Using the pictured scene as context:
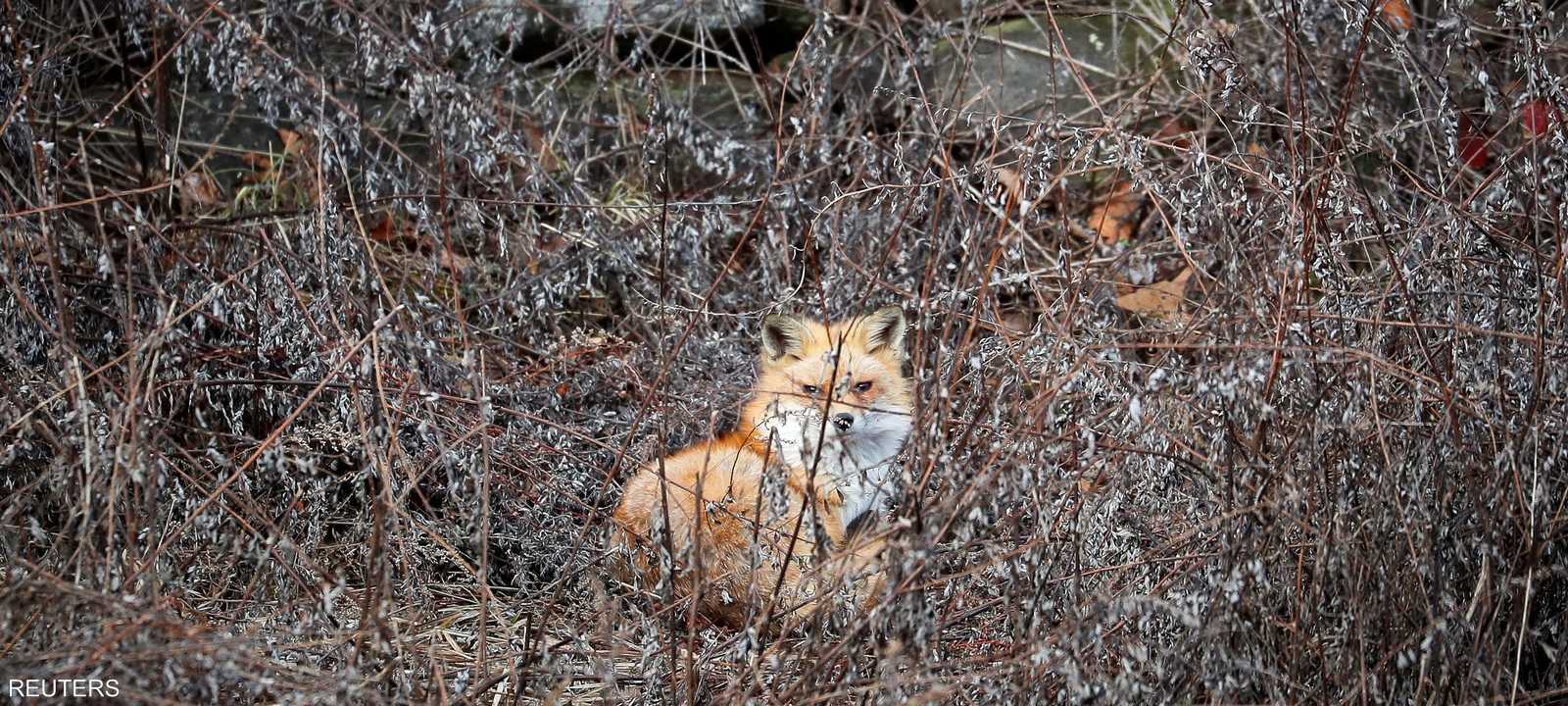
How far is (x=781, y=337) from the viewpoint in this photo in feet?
14.9

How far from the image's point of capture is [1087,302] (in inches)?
118

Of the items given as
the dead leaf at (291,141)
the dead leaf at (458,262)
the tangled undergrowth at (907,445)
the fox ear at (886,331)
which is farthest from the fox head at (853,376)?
the dead leaf at (291,141)

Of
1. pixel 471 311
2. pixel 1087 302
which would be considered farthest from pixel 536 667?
pixel 471 311

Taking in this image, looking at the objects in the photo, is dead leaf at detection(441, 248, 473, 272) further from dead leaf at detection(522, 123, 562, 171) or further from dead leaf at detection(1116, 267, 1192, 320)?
dead leaf at detection(1116, 267, 1192, 320)

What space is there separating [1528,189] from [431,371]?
3341 millimetres

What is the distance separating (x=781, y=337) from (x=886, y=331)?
0.43 m

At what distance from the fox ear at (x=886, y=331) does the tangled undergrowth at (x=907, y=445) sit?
25 centimetres

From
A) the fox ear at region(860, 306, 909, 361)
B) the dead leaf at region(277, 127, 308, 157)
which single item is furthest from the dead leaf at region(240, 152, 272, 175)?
the fox ear at region(860, 306, 909, 361)

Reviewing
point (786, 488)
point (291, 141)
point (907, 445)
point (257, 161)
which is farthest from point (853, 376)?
point (257, 161)

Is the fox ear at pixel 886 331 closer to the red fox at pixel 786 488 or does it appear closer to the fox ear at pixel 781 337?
the red fox at pixel 786 488

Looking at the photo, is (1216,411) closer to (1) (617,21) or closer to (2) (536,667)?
(2) (536,667)

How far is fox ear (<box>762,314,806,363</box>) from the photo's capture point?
441 cm

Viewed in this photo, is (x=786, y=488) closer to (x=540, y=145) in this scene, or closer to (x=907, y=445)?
(x=907, y=445)

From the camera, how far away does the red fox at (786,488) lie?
107 inches
